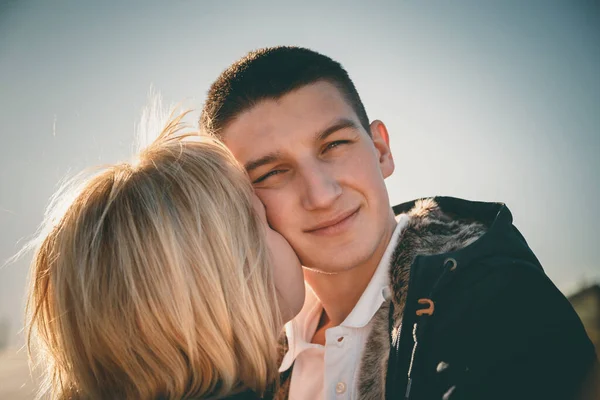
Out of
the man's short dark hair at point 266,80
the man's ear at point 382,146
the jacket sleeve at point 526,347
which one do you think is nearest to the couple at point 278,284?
the jacket sleeve at point 526,347

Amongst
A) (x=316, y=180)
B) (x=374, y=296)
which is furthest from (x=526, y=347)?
(x=316, y=180)

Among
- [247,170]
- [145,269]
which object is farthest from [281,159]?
[145,269]

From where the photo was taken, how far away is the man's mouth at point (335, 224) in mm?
2705

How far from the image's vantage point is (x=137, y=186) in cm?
226

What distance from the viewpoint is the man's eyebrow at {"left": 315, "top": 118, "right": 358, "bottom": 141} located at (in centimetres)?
278

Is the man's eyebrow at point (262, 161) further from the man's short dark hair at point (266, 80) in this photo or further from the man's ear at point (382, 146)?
the man's ear at point (382, 146)

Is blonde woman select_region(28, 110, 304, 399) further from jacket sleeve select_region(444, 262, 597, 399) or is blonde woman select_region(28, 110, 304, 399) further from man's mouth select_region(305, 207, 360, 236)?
jacket sleeve select_region(444, 262, 597, 399)

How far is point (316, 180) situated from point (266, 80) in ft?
2.43

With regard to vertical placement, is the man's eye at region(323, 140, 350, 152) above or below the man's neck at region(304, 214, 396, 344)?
above

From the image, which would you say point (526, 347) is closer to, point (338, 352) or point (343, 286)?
point (338, 352)

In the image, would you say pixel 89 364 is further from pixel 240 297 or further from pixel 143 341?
pixel 240 297

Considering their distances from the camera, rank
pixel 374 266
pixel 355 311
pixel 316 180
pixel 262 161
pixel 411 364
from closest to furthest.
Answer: pixel 411 364, pixel 355 311, pixel 316 180, pixel 262 161, pixel 374 266

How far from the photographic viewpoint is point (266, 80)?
118 inches

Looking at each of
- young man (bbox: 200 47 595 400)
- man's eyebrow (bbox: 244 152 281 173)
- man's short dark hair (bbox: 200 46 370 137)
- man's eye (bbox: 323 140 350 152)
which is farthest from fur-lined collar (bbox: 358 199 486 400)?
man's short dark hair (bbox: 200 46 370 137)
